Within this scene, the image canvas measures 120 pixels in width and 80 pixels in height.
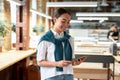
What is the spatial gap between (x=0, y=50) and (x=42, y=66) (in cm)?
291

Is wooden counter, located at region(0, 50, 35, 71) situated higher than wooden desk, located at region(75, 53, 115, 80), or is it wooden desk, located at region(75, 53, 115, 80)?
wooden counter, located at region(0, 50, 35, 71)

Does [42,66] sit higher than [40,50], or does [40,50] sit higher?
[40,50]

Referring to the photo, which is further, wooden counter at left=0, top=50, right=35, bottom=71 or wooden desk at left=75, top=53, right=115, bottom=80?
wooden desk at left=75, top=53, right=115, bottom=80

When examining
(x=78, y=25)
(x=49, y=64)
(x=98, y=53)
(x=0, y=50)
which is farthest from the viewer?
(x=78, y=25)

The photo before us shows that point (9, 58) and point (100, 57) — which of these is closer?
point (9, 58)

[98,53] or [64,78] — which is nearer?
[64,78]

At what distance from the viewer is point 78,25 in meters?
15.7

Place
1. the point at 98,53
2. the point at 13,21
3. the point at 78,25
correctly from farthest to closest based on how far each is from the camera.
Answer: the point at 78,25 → the point at 13,21 → the point at 98,53

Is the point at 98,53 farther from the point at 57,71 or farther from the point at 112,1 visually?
the point at 112,1

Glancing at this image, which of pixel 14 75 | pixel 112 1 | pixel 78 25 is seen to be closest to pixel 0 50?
pixel 14 75

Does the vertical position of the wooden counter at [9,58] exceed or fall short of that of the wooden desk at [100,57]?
it exceeds it

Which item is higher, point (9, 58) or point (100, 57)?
point (9, 58)

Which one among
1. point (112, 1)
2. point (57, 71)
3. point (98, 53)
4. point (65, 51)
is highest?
point (112, 1)

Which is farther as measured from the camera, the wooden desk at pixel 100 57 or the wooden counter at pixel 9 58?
the wooden desk at pixel 100 57
